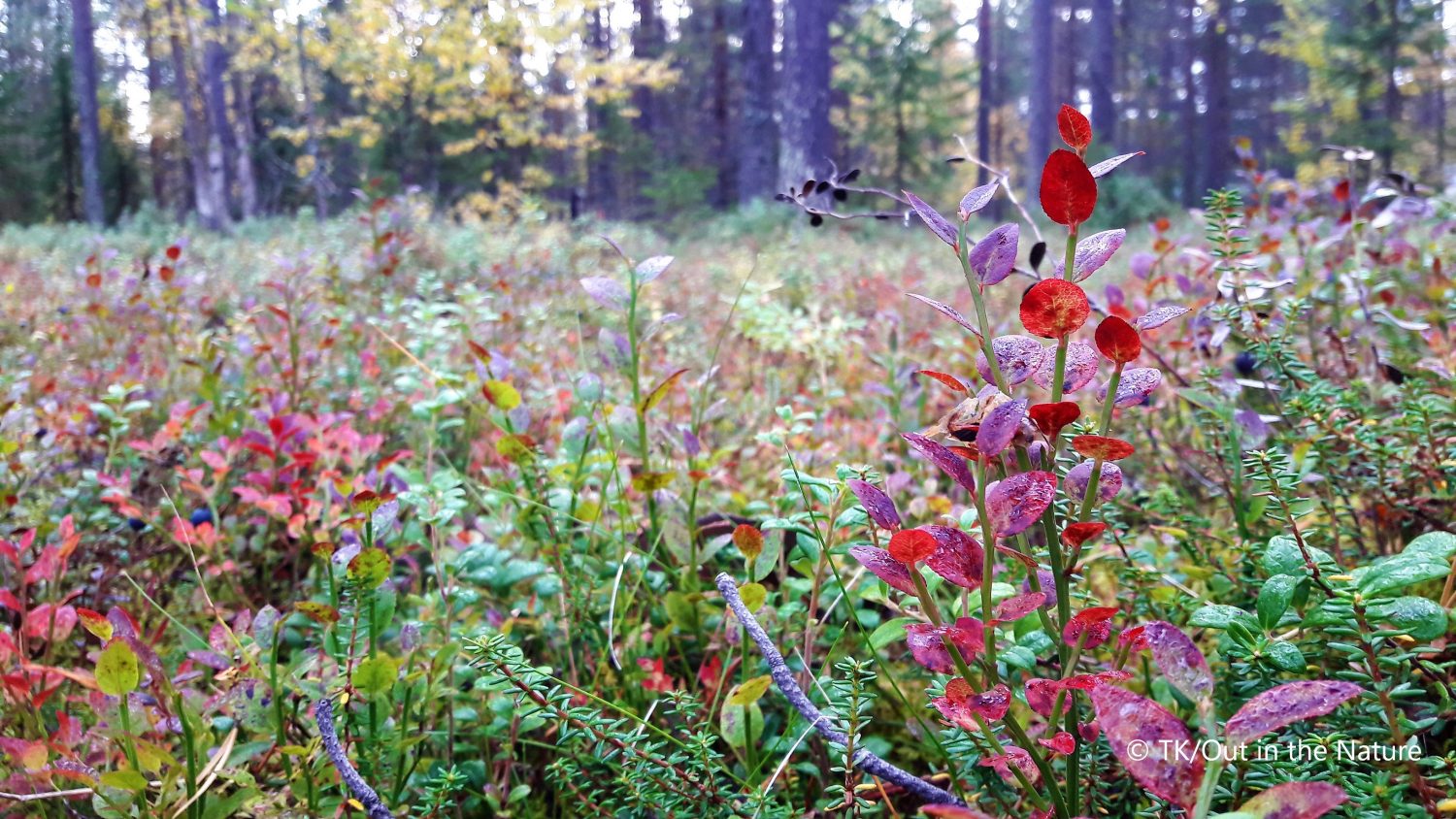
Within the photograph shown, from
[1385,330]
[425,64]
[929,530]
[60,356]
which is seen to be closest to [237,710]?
[929,530]

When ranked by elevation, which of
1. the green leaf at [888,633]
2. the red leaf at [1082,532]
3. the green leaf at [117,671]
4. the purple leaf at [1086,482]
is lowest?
the green leaf at [888,633]

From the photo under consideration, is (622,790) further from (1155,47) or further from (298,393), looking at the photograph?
(1155,47)

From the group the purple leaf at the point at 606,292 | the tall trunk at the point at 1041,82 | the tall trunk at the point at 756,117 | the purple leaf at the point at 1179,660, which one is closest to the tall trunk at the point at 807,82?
the tall trunk at the point at 756,117

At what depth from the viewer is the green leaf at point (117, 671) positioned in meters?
0.77

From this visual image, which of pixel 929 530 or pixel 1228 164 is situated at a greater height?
pixel 1228 164

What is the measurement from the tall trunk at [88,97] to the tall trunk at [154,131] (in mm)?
4255

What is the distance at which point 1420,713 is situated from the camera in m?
0.79

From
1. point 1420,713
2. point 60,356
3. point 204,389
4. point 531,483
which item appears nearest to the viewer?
point 1420,713

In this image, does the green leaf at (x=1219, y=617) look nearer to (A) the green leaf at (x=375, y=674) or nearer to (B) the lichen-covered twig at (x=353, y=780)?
(B) the lichen-covered twig at (x=353, y=780)

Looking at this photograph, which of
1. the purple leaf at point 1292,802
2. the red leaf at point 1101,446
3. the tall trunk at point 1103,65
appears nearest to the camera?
the purple leaf at point 1292,802

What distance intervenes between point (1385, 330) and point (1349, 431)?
41.9 inches

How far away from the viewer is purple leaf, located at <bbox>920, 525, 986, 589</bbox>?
63 centimetres

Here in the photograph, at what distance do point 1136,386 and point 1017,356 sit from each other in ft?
0.31

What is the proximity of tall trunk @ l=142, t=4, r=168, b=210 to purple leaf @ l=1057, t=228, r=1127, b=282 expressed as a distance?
2890 centimetres
